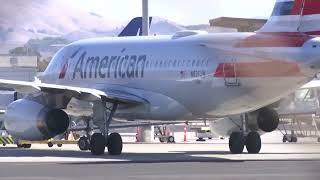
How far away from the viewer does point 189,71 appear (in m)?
28.2

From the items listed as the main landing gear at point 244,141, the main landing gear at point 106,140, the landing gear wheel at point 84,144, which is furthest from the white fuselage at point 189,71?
the landing gear wheel at point 84,144

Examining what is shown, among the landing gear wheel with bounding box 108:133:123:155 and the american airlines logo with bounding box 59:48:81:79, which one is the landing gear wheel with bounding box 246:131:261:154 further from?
the american airlines logo with bounding box 59:48:81:79

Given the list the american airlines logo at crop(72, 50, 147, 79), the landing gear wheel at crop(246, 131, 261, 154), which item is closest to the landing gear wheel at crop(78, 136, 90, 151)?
the american airlines logo at crop(72, 50, 147, 79)

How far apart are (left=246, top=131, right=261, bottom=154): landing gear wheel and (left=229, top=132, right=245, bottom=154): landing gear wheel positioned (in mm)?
→ 232

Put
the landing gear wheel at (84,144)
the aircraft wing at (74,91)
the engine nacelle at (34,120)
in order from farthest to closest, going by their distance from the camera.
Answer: the landing gear wheel at (84,144) < the engine nacelle at (34,120) < the aircraft wing at (74,91)

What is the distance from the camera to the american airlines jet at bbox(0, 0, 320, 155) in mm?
24969

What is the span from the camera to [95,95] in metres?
28.8

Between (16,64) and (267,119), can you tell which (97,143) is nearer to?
(16,64)

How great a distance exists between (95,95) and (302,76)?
26.5 feet

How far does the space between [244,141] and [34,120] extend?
8123 millimetres

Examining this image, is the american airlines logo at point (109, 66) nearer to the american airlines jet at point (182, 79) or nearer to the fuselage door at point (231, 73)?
the american airlines jet at point (182, 79)

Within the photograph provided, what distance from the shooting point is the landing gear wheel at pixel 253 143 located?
97.2ft

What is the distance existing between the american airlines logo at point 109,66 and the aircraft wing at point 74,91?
90 centimetres

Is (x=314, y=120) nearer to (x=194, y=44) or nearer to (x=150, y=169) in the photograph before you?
(x=150, y=169)
